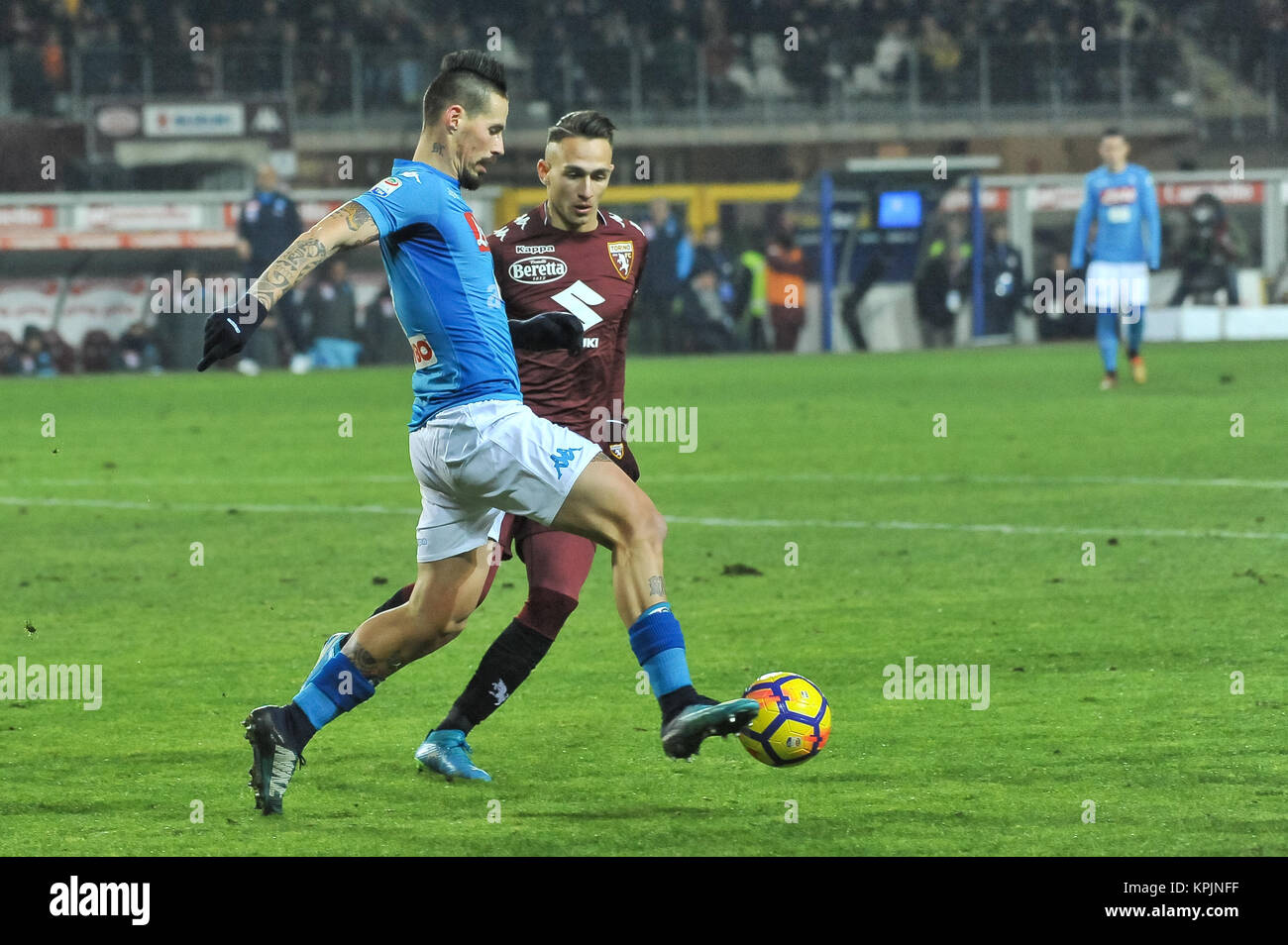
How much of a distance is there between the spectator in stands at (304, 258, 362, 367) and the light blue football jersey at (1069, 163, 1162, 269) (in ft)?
34.8

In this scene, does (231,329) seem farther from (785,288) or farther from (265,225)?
(785,288)

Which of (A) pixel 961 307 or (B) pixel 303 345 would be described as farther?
(A) pixel 961 307

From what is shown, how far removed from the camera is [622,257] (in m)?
6.08

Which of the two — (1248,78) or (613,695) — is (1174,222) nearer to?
(1248,78)

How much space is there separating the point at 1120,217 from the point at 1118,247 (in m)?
0.29

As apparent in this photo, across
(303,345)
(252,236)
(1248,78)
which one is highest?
(1248,78)

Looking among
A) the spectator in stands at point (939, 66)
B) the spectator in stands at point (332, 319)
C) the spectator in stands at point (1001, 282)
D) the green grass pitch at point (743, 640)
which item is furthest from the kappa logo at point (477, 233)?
the spectator in stands at point (939, 66)

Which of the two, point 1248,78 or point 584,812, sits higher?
point 1248,78

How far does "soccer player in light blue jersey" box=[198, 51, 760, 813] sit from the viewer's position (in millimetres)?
4902

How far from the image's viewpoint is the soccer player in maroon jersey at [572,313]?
18.7ft
